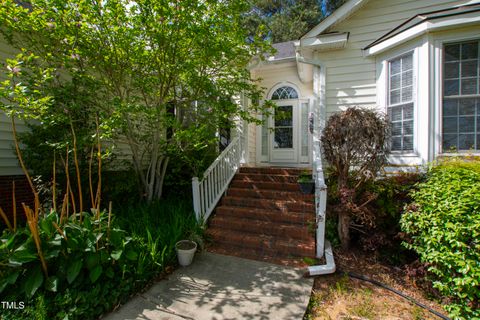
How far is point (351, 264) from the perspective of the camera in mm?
3619

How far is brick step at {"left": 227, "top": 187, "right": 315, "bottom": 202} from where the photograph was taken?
15.6 ft

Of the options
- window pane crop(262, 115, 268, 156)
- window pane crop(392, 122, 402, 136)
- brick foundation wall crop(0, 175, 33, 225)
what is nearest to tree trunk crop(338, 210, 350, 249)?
window pane crop(392, 122, 402, 136)

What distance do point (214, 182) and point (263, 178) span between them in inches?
48.3

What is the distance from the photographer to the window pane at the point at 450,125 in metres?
4.05

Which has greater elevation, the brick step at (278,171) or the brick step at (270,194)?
the brick step at (278,171)

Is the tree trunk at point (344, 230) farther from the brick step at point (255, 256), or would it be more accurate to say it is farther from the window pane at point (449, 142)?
the window pane at point (449, 142)

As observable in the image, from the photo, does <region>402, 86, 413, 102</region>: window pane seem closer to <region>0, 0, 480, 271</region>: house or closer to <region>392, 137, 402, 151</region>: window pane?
<region>0, 0, 480, 271</region>: house

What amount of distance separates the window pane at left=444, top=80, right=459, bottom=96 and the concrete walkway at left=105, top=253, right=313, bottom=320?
13.2 ft

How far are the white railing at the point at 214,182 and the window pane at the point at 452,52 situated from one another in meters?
4.40

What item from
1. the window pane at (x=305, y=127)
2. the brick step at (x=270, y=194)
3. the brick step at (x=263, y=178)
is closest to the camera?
the brick step at (x=270, y=194)

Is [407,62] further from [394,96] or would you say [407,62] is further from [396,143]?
[396,143]

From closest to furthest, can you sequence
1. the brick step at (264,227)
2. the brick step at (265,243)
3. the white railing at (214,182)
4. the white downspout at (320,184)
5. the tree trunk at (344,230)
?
the white downspout at (320,184) < the brick step at (265,243) < the tree trunk at (344,230) < the brick step at (264,227) < the white railing at (214,182)

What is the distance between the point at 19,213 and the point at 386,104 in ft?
25.1

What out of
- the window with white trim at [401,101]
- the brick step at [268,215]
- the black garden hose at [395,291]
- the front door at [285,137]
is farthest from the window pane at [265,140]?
the black garden hose at [395,291]
